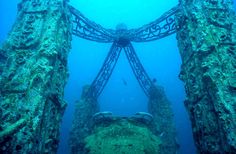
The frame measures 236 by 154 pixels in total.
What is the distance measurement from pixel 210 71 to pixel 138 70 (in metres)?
8.32

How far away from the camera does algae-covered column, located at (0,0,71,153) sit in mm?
3234

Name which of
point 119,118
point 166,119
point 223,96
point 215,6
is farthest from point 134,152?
point 166,119

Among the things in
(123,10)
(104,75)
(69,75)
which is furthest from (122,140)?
(123,10)

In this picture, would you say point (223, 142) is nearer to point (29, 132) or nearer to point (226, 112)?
point (226, 112)

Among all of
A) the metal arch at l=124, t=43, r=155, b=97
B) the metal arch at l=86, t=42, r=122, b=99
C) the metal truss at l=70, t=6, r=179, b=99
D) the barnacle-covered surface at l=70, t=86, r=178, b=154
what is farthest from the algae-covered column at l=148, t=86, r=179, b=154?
the barnacle-covered surface at l=70, t=86, r=178, b=154

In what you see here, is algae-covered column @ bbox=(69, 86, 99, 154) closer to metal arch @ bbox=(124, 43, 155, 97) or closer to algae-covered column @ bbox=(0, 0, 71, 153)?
metal arch @ bbox=(124, 43, 155, 97)

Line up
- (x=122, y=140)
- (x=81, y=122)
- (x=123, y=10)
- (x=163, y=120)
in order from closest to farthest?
(x=122, y=140) → (x=81, y=122) → (x=163, y=120) → (x=123, y=10)

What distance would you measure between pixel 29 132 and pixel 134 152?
8.02 feet

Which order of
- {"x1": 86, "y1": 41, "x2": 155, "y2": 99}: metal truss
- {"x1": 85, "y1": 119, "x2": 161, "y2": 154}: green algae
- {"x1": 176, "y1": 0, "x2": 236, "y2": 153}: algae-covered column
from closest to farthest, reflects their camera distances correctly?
{"x1": 176, "y1": 0, "x2": 236, "y2": 153}: algae-covered column
{"x1": 85, "y1": 119, "x2": 161, "y2": 154}: green algae
{"x1": 86, "y1": 41, "x2": 155, "y2": 99}: metal truss

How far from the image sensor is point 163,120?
451 inches

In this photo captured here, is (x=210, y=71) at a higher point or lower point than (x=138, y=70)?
lower

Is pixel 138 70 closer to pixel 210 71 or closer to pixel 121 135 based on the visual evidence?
pixel 121 135

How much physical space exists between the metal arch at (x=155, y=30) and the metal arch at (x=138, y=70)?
1.44 meters

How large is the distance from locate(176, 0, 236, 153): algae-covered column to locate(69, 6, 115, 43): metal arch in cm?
358
